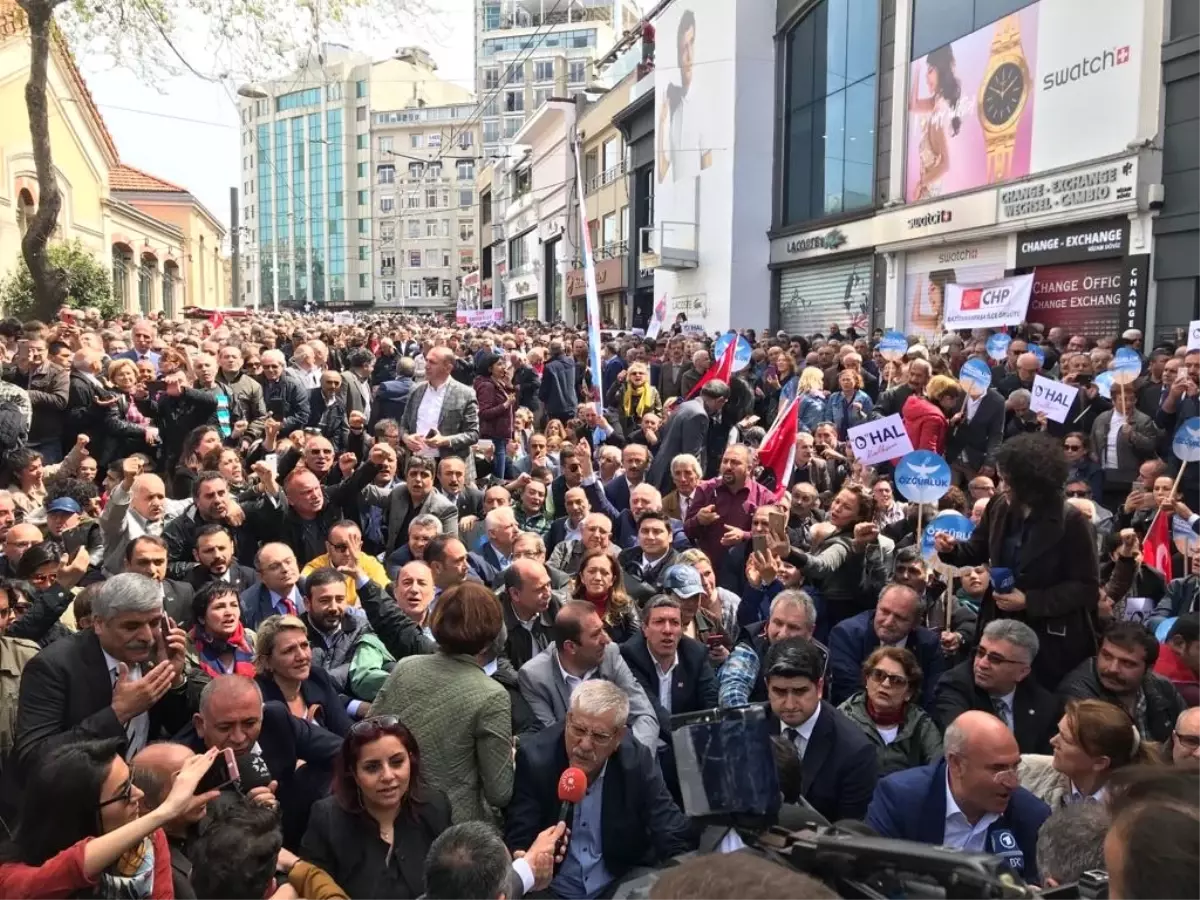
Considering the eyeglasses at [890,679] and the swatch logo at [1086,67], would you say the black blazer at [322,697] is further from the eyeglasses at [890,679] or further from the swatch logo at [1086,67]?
the swatch logo at [1086,67]

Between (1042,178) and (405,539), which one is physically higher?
(1042,178)

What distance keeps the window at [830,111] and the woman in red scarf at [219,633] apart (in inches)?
760

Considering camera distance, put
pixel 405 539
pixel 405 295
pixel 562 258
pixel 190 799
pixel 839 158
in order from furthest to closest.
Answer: pixel 405 295 < pixel 562 258 < pixel 839 158 < pixel 405 539 < pixel 190 799

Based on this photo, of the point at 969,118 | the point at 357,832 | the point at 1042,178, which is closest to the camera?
the point at 357,832

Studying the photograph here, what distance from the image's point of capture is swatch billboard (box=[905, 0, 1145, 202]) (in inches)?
547

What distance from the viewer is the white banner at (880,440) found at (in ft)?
24.7

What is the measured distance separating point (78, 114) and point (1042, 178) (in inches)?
902

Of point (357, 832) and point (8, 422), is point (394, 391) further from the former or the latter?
point (357, 832)


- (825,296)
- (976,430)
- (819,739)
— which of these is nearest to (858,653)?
(819,739)

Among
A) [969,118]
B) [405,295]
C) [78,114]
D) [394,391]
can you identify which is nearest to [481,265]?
[405,295]

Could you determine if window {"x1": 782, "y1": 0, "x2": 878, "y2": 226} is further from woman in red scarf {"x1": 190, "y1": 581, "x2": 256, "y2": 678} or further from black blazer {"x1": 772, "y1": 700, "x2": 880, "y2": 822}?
woman in red scarf {"x1": 190, "y1": 581, "x2": 256, "y2": 678}

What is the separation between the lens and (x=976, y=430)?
909 centimetres

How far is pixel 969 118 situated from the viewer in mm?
17562

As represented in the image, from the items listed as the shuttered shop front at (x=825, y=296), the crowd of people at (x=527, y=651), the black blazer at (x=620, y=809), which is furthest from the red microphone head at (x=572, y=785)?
the shuttered shop front at (x=825, y=296)
